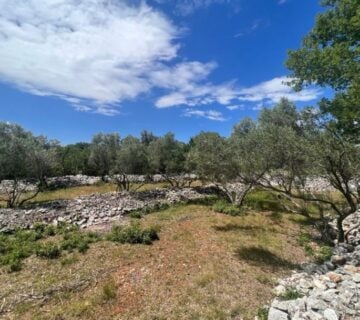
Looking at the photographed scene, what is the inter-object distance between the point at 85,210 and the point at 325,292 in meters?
17.9

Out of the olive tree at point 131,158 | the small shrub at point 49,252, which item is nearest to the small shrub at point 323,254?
the small shrub at point 49,252

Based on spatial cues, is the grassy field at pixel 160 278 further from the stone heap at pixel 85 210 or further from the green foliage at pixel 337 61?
the green foliage at pixel 337 61

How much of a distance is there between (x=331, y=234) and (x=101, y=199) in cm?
1904

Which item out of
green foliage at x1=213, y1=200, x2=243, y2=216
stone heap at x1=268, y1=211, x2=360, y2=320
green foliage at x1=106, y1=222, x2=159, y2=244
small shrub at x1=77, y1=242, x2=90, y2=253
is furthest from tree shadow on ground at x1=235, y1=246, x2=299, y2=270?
green foliage at x1=213, y1=200, x2=243, y2=216

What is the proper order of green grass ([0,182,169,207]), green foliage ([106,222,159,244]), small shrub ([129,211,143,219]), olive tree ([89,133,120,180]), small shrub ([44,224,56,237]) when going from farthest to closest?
olive tree ([89,133,120,180]) < green grass ([0,182,169,207]) < small shrub ([129,211,143,219]) < small shrub ([44,224,56,237]) < green foliage ([106,222,159,244])

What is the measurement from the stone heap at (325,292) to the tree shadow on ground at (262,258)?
0.85 metres

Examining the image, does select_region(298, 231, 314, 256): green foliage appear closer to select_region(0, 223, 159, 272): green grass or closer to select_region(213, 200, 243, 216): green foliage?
select_region(213, 200, 243, 216): green foliage

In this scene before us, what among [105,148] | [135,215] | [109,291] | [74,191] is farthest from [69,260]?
[105,148]

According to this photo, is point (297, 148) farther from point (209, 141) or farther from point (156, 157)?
point (156, 157)

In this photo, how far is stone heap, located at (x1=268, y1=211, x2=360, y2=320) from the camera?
687cm

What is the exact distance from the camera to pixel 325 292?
819cm

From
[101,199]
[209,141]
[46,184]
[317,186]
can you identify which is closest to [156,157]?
[101,199]

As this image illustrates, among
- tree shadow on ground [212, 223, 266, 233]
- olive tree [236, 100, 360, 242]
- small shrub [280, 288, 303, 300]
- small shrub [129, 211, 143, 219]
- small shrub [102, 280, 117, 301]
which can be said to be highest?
olive tree [236, 100, 360, 242]

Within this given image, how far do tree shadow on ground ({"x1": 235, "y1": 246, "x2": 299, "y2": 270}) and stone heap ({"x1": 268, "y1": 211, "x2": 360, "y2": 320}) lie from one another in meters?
0.85
